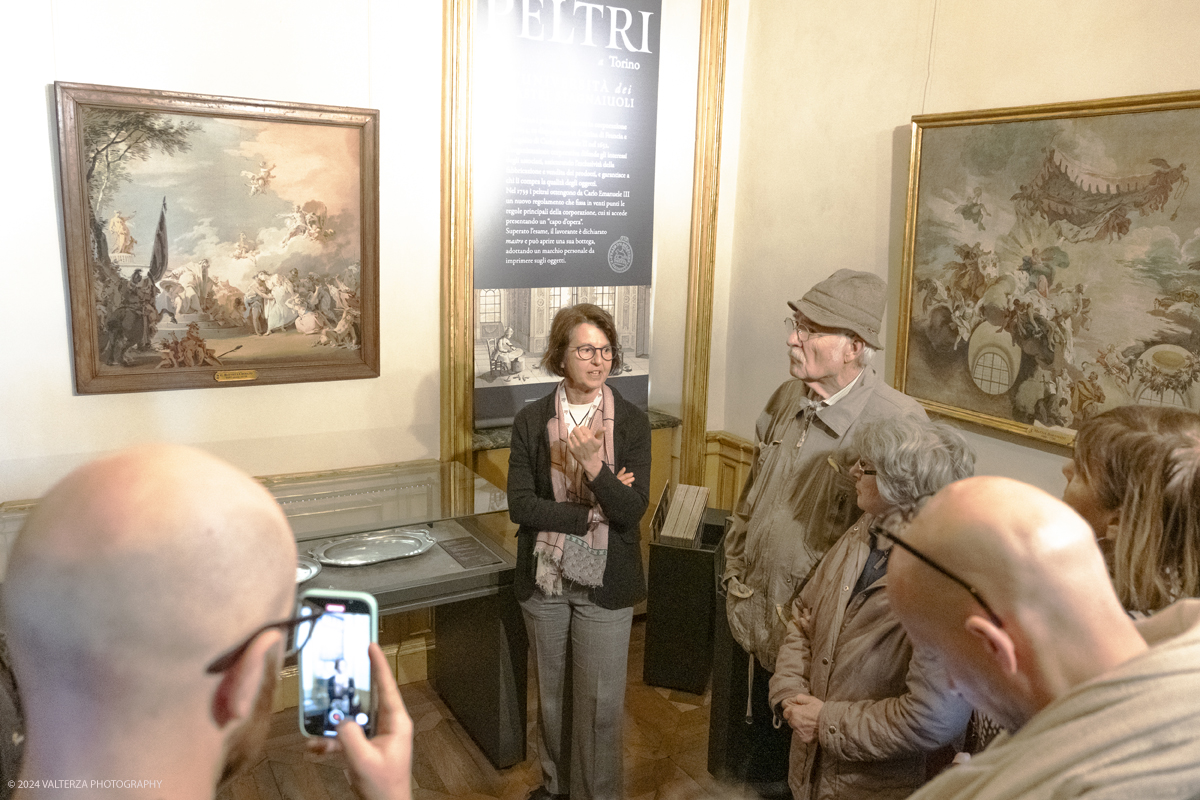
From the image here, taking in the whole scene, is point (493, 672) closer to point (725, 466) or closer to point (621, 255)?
point (725, 466)

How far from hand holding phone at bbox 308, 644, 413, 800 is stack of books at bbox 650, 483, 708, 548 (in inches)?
123

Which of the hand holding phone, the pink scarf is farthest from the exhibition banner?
the hand holding phone

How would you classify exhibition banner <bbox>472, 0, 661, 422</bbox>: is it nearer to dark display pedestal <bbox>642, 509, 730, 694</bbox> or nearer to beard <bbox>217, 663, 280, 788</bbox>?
dark display pedestal <bbox>642, 509, 730, 694</bbox>

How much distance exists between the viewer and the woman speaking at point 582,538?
325 centimetres

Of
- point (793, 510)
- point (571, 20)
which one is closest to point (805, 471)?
point (793, 510)

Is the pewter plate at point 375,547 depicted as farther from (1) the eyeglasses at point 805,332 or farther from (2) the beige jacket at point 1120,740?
(2) the beige jacket at point 1120,740

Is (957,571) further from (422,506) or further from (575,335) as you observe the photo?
(422,506)

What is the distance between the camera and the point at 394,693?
125 cm

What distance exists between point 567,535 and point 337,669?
1.91 metres

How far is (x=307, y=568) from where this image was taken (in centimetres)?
326

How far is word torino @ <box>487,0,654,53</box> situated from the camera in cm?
438

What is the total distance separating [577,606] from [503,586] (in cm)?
43

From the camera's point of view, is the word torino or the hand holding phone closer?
the hand holding phone

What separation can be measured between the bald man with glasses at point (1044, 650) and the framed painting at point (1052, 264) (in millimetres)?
2213
